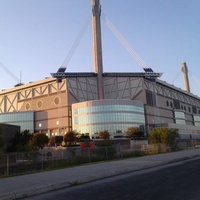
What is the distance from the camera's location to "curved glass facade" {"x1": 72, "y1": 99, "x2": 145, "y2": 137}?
11706 cm

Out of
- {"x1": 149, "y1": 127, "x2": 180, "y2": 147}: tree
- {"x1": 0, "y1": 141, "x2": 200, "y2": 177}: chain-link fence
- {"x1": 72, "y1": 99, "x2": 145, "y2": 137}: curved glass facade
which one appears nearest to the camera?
{"x1": 0, "y1": 141, "x2": 200, "y2": 177}: chain-link fence

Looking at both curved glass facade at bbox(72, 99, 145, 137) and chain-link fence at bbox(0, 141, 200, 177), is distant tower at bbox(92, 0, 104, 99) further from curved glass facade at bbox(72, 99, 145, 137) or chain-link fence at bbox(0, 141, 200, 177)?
chain-link fence at bbox(0, 141, 200, 177)

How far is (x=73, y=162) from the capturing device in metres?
23.6

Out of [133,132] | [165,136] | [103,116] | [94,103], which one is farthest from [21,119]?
[165,136]

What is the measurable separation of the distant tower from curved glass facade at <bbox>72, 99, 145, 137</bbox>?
18.4 m

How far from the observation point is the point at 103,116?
4648 inches

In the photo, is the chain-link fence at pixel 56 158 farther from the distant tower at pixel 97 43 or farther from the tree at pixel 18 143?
the distant tower at pixel 97 43

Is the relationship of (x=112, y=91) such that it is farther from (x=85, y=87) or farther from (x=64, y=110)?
(x=64, y=110)

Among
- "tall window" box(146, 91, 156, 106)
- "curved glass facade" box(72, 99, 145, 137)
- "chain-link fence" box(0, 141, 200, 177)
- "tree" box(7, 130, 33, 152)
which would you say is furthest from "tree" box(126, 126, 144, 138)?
"tree" box(7, 130, 33, 152)

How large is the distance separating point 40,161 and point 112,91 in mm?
121604

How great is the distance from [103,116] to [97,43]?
37204 mm

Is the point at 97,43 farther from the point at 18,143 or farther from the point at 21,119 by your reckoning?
the point at 18,143

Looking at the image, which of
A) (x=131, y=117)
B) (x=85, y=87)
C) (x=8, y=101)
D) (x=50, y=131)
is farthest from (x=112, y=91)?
(x=8, y=101)

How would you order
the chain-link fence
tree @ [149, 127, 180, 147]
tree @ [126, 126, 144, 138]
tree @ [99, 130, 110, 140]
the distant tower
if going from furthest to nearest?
1. the distant tower
2. tree @ [126, 126, 144, 138]
3. tree @ [99, 130, 110, 140]
4. tree @ [149, 127, 180, 147]
5. the chain-link fence
